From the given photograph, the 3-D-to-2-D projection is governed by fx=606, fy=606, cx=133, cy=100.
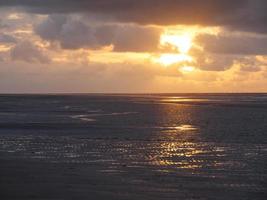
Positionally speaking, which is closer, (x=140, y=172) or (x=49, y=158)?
(x=140, y=172)

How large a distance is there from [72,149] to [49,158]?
229 inches

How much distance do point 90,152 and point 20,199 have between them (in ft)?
56.0

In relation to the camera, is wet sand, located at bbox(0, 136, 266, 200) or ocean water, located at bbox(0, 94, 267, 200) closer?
A: wet sand, located at bbox(0, 136, 266, 200)

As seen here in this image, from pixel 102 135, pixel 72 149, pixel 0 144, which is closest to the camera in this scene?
pixel 72 149

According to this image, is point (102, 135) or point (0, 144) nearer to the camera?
point (0, 144)

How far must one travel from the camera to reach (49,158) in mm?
36656

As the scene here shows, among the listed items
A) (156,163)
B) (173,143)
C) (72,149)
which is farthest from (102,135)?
(156,163)

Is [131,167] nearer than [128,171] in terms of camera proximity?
No

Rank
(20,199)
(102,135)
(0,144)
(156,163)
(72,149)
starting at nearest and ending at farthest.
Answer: (20,199), (156,163), (72,149), (0,144), (102,135)

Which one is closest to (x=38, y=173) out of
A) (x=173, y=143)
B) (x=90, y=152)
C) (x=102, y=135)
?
(x=90, y=152)

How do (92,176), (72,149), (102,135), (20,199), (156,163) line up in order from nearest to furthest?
(20,199) → (92,176) → (156,163) → (72,149) → (102,135)

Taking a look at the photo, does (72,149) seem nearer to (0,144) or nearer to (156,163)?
(0,144)

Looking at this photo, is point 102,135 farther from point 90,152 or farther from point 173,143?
point 90,152

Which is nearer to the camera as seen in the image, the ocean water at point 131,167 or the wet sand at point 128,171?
the wet sand at point 128,171
